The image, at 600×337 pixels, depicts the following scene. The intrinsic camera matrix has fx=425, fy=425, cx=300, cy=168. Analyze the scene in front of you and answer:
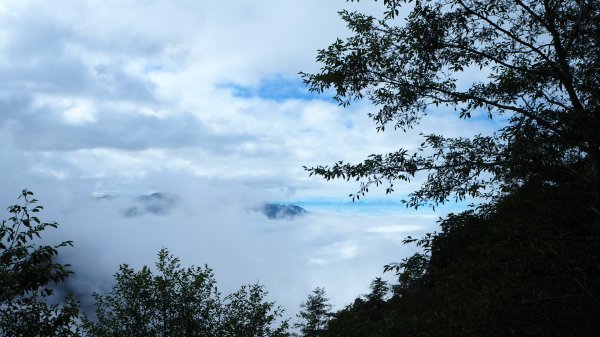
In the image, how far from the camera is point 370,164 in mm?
10203

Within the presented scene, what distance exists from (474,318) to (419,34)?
625 centimetres

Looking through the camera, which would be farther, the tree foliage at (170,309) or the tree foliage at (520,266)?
the tree foliage at (170,309)

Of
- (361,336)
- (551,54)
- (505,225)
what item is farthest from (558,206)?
(361,336)

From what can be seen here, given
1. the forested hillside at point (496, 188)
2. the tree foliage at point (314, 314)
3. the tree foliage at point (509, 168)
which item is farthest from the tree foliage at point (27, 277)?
the tree foliage at point (314, 314)

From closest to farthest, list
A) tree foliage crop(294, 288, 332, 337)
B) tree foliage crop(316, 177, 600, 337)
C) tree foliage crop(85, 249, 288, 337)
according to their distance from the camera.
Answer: tree foliage crop(316, 177, 600, 337), tree foliage crop(85, 249, 288, 337), tree foliage crop(294, 288, 332, 337)

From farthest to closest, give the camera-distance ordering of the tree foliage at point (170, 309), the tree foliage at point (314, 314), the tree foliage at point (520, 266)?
the tree foliage at point (314, 314)
the tree foliage at point (170, 309)
the tree foliage at point (520, 266)

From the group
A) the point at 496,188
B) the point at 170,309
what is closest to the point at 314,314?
the point at 170,309

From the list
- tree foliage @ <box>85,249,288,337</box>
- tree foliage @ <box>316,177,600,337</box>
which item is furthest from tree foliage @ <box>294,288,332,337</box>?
tree foliage @ <box>316,177,600,337</box>

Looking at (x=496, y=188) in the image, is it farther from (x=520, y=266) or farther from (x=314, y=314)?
(x=314, y=314)

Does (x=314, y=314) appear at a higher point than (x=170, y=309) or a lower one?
lower

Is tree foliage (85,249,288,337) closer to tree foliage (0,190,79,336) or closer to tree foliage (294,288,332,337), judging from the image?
tree foliage (0,190,79,336)

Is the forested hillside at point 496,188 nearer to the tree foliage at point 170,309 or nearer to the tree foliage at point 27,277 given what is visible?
the tree foliage at point 27,277

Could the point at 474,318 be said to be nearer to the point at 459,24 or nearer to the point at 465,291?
the point at 465,291

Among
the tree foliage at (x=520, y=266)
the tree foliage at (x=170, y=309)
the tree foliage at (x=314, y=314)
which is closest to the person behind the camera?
the tree foliage at (x=520, y=266)
